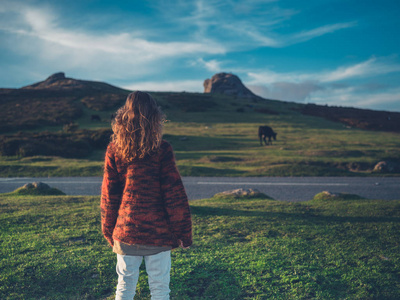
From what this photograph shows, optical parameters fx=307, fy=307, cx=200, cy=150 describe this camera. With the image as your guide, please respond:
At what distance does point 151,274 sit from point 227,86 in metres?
112

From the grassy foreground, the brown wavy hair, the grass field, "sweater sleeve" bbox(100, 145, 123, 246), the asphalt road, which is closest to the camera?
the brown wavy hair

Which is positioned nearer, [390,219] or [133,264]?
[133,264]

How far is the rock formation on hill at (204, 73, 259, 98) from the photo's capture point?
10976 centimetres

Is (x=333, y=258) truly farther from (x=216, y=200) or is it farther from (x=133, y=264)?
(x=216, y=200)

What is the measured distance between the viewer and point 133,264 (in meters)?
2.67

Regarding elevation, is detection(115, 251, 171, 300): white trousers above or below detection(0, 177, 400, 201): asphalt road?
above

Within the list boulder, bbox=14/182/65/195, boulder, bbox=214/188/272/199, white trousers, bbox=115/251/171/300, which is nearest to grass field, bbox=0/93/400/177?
white trousers, bbox=115/251/171/300

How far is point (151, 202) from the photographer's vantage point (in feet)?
8.64

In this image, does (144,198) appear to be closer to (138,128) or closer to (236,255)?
(138,128)

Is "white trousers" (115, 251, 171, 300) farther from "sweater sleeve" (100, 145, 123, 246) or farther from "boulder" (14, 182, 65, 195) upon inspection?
"boulder" (14, 182, 65, 195)

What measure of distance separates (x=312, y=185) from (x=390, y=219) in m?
5.70

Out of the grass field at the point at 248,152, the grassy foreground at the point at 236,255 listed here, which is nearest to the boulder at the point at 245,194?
the grassy foreground at the point at 236,255

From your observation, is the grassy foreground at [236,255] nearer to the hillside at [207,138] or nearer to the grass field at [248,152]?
the grass field at [248,152]

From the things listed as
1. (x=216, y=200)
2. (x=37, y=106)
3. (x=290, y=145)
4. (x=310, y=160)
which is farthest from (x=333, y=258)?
(x=37, y=106)
